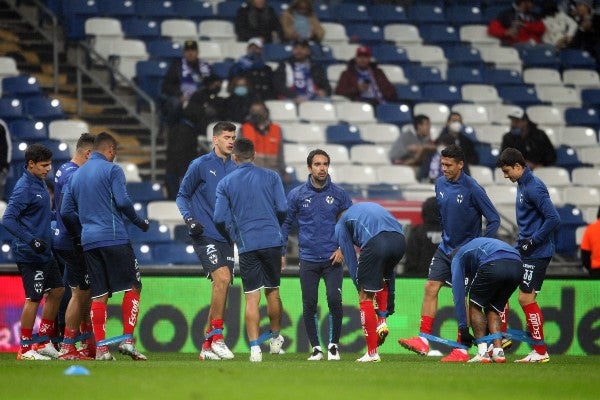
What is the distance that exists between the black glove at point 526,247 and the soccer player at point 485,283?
0.66 meters

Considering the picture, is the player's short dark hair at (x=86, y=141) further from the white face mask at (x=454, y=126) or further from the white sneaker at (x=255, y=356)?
the white face mask at (x=454, y=126)

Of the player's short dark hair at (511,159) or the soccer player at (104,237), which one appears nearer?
the soccer player at (104,237)

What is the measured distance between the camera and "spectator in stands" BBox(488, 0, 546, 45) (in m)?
26.3

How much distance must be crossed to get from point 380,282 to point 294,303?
3.08 m

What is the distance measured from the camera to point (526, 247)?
13.6 m

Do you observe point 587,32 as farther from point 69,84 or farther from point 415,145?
point 69,84

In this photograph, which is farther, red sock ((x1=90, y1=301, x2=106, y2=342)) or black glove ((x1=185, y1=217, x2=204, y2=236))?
black glove ((x1=185, y1=217, x2=204, y2=236))

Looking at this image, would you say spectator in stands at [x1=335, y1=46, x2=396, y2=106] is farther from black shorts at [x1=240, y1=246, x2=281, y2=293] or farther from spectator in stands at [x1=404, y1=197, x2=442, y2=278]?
black shorts at [x1=240, y1=246, x2=281, y2=293]

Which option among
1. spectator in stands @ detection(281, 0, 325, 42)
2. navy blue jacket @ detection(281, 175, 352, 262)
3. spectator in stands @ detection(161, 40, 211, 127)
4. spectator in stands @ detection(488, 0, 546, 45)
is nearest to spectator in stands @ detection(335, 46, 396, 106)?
spectator in stands @ detection(281, 0, 325, 42)

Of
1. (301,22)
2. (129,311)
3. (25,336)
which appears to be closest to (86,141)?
(129,311)

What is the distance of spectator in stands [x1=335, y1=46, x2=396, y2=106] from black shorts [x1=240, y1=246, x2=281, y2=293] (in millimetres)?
9869

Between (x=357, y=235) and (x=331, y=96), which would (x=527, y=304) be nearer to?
(x=357, y=235)

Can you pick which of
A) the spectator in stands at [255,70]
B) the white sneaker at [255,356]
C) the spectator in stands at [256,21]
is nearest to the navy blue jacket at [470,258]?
the white sneaker at [255,356]

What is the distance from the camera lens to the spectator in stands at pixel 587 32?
2652 cm
